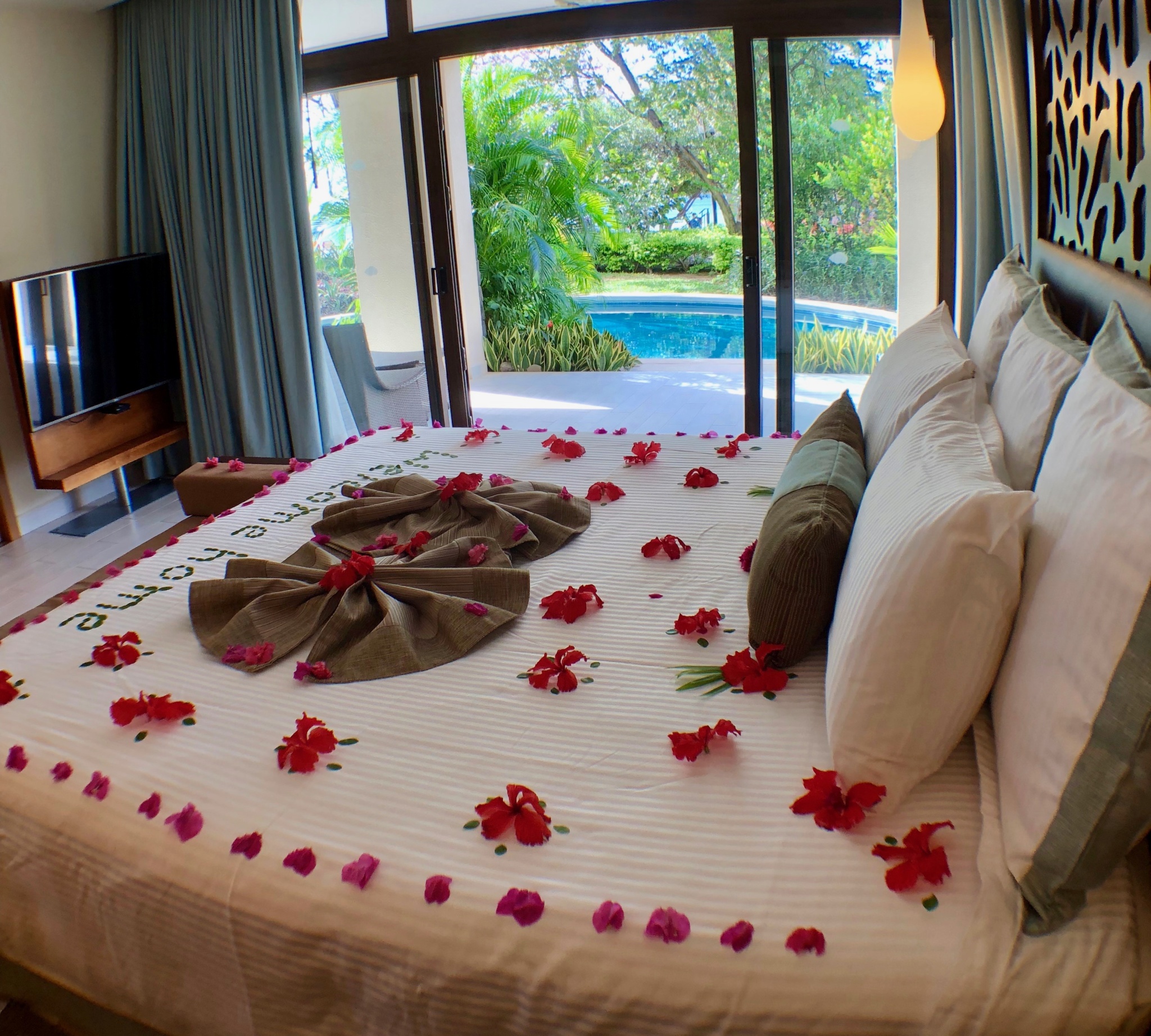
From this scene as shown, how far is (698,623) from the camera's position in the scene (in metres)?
1.87

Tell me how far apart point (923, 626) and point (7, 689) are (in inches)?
63.5

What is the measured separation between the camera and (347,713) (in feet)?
5.52

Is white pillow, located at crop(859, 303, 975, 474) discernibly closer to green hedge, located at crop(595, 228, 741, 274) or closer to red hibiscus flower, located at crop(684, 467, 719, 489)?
red hibiscus flower, located at crop(684, 467, 719, 489)

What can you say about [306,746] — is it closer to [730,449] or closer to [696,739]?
[696,739]

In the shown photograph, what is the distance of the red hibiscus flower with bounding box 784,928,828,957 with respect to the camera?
44.1 inches

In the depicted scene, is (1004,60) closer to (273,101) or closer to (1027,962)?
(1027,962)

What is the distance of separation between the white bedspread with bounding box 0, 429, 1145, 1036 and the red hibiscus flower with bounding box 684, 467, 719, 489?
732mm

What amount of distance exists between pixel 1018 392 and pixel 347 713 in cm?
136

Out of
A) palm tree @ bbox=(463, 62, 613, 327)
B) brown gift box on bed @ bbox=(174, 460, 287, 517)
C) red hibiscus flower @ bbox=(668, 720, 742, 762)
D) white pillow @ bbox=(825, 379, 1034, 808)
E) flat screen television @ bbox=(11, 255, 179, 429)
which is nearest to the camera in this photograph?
white pillow @ bbox=(825, 379, 1034, 808)

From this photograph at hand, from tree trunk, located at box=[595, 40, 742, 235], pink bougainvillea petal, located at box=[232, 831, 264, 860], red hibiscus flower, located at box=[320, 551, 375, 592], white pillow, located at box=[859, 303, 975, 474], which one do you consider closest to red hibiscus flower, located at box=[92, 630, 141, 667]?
red hibiscus flower, located at box=[320, 551, 375, 592]

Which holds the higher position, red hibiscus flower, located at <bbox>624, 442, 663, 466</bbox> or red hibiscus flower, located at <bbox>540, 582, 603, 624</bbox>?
red hibiscus flower, located at <bbox>624, 442, 663, 466</bbox>

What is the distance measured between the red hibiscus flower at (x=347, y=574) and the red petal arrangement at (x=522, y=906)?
0.96 metres

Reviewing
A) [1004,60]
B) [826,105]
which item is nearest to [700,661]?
[1004,60]

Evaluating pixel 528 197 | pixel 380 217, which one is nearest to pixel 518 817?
pixel 380 217
